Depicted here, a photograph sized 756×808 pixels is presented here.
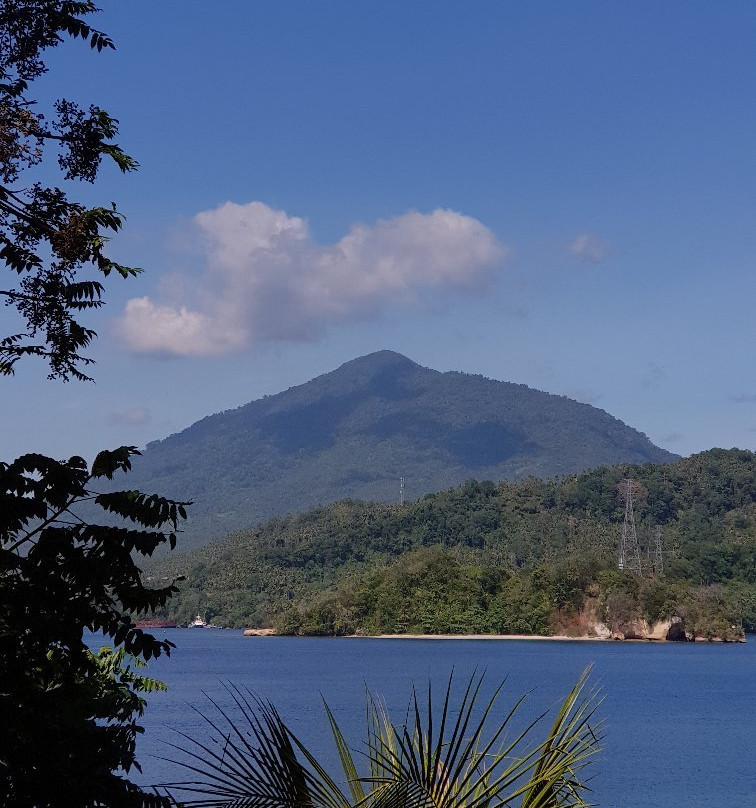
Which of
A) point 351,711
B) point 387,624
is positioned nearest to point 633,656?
point 387,624

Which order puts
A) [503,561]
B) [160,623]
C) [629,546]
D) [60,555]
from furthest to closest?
[160,623] → [503,561] → [629,546] → [60,555]

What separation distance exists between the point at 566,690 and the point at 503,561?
84.9 meters

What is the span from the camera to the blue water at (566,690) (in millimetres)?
32562

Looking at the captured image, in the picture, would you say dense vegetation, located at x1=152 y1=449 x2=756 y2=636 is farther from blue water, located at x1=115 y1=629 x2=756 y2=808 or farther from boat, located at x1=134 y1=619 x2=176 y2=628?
boat, located at x1=134 y1=619 x2=176 y2=628

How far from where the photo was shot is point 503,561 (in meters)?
143

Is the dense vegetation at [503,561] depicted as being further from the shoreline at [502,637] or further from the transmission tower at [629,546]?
the transmission tower at [629,546]

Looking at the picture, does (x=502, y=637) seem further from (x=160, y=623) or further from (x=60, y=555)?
(x=60, y=555)

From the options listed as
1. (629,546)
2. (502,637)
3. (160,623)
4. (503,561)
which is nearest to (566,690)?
(502,637)

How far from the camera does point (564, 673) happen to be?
70.1 metres

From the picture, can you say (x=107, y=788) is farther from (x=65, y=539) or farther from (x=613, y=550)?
(x=613, y=550)

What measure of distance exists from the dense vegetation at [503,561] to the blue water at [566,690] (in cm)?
401

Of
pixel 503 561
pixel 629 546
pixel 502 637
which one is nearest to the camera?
pixel 502 637

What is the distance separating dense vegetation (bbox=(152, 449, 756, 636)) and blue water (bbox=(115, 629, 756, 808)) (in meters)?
4.01

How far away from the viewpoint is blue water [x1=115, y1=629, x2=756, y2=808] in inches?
1282
